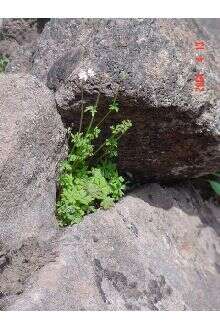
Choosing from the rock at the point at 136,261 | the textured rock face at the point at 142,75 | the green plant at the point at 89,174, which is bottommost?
the rock at the point at 136,261

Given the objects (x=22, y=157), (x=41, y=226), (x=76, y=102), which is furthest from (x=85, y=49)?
(x=41, y=226)

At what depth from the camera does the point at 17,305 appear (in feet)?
10.6

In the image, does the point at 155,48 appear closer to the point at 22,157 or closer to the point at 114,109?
the point at 114,109

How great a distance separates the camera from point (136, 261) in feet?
13.3

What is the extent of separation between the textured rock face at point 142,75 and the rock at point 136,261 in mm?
678

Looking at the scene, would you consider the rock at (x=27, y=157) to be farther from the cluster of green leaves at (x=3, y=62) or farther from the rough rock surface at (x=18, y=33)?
the rough rock surface at (x=18, y=33)

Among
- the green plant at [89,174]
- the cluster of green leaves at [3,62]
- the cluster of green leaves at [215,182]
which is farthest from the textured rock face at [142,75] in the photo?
the cluster of green leaves at [215,182]

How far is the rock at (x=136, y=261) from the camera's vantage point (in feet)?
11.5

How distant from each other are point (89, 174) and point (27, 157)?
0.81m

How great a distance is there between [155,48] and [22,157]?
4.20ft

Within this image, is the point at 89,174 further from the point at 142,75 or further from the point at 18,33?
the point at 18,33
